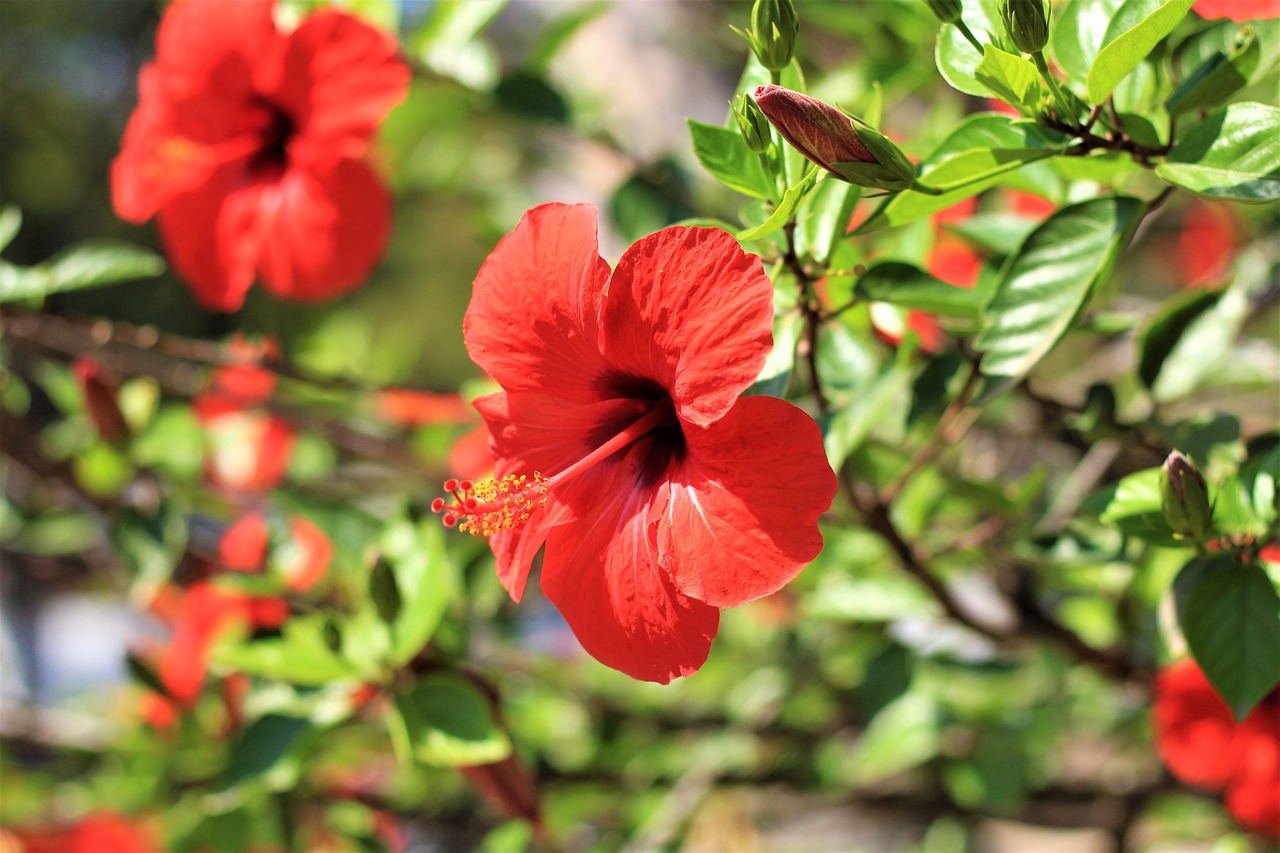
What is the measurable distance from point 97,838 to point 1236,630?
1849mm

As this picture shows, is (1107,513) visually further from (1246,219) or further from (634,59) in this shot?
(634,59)

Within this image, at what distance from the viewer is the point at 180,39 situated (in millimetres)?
1166

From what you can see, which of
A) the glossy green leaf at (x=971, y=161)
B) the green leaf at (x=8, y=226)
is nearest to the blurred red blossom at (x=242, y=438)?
the green leaf at (x=8, y=226)

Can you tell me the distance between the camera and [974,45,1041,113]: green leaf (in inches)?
23.2

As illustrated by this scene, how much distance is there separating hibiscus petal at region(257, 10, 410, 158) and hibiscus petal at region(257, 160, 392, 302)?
0.04 m

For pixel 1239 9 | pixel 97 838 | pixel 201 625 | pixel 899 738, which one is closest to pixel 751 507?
pixel 1239 9

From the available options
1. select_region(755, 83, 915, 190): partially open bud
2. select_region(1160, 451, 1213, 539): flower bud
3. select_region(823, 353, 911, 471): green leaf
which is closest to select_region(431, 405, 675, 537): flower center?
select_region(823, 353, 911, 471): green leaf

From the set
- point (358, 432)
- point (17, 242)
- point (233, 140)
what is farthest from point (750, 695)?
point (17, 242)

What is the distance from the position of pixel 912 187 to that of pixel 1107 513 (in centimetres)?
29

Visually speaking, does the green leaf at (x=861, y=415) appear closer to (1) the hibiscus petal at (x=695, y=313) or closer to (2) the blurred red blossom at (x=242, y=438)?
(1) the hibiscus petal at (x=695, y=313)

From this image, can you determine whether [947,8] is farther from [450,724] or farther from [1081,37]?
[450,724]

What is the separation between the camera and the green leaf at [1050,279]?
679 mm

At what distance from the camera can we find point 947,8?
0.60m

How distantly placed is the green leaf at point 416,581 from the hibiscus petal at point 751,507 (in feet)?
1.49
